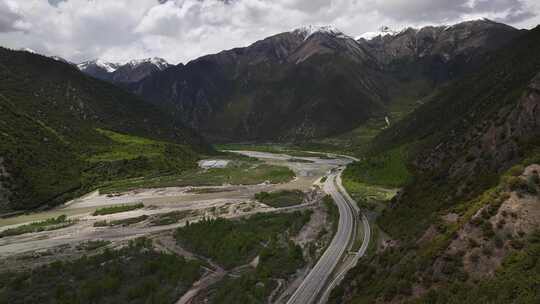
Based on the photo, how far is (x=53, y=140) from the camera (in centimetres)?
13300

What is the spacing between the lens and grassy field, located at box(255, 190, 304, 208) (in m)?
98.2

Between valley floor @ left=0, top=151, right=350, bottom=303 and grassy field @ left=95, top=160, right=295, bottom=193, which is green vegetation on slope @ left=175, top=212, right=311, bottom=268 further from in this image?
grassy field @ left=95, top=160, right=295, bottom=193

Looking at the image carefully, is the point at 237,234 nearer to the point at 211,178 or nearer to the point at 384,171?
the point at 384,171

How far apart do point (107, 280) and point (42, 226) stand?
4465cm

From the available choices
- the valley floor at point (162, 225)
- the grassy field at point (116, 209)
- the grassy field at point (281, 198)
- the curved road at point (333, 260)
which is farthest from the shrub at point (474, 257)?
the grassy field at point (116, 209)

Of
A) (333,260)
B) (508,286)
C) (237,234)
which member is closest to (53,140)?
(237,234)

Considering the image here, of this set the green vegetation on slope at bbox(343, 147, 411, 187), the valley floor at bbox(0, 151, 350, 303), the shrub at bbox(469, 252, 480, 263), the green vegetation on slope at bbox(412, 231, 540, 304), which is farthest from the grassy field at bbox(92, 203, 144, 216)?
the shrub at bbox(469, 252, 480, 263)

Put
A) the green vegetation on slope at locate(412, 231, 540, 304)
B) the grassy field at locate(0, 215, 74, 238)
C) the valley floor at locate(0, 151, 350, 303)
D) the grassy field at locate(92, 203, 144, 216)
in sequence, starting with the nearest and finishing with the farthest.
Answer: the green vegetation on slope at locate(412, 231, 540, 304)
the valley floor at locate(0, 151, 350, 303)
the grassy field at locate(0, 215, 74, 238)
the grassy field at locate(92, 203, 144, 216)

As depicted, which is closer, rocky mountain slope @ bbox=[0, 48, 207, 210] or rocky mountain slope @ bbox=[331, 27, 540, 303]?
rocky mountain slope @ bbox=[331, 27, 540, 303]

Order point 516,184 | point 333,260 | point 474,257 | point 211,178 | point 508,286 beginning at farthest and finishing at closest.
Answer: point 211,178 < point 333,260 < point 516,184 < point 474,257 < point 508,286

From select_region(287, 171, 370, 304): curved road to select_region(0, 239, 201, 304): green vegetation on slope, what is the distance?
639 inches

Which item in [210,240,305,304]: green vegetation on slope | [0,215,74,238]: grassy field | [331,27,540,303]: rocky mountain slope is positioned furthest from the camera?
[0,215,74,238]: grassy field

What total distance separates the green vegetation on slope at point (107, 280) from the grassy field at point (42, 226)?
2860 centimetres

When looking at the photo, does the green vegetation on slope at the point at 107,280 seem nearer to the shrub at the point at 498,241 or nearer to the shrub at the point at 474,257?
the shrub at the point at 474,257
